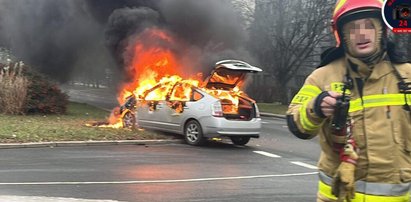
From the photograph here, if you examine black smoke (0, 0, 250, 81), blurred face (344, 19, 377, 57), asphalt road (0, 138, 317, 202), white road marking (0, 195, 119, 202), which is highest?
black smoke (0, 0, 250, 81)

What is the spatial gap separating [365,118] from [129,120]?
11.7 meters

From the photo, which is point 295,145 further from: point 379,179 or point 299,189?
point 379,179

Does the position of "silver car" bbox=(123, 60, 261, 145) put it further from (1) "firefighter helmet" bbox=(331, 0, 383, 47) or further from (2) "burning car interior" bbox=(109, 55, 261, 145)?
(1) "firefighter helmet" bbox=(331, 0, 383, 47)

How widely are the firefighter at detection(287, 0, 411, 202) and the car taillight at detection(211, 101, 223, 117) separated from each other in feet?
29.1

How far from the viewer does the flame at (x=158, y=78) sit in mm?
11969

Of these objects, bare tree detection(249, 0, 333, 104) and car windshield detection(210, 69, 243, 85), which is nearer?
car windshield detection(210, 69, 243, 85)

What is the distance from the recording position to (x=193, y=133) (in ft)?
38.0

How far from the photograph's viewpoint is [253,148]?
456 inches

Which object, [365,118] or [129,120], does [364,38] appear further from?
[129,120]

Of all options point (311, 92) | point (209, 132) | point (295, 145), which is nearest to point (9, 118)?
point (209, 132)

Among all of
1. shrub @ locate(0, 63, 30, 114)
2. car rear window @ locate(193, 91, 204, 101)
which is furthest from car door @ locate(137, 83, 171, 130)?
shrub @ locate(0, 63, 30, 114)

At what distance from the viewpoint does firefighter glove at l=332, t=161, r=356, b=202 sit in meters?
2.10

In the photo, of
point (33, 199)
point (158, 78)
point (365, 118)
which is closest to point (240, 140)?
point (158, 78)

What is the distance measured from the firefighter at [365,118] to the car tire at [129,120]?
444 inches
